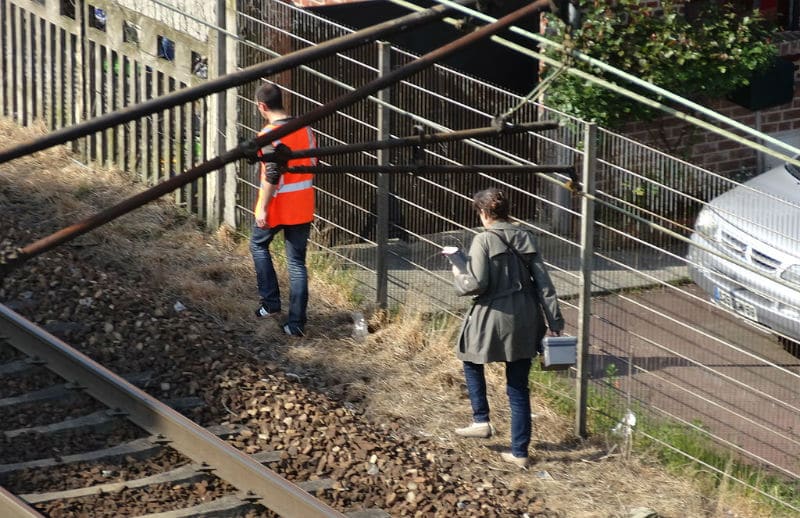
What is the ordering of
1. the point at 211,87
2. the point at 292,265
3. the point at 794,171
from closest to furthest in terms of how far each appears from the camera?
→ the point at 211,87 → the point at 292,265 → the point at 794,171

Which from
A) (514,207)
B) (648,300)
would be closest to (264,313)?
(514,207)

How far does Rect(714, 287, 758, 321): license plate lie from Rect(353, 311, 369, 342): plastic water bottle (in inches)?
92.4

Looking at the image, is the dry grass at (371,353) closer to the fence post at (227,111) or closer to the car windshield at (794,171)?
the fence post at (227,111)

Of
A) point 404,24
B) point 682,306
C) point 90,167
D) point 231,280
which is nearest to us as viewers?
point 404,24

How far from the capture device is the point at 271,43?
1002 cm

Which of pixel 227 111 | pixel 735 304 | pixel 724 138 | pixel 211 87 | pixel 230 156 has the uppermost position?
pixel 211 87

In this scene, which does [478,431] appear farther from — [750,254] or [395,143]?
[395,143]

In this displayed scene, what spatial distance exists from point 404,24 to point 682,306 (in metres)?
3.50

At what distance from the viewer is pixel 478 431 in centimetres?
742

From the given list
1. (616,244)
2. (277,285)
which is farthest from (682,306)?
(277,285)

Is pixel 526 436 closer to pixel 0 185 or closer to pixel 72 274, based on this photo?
pixel 72 274

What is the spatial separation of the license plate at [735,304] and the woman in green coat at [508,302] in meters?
1.44

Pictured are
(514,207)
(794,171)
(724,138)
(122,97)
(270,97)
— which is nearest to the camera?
(270,97)

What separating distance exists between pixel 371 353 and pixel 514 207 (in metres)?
1.69
